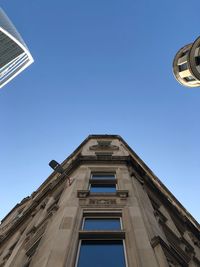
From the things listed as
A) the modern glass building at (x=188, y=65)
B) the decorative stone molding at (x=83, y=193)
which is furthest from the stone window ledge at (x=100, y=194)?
the modern glass building at (x=188, y=65)

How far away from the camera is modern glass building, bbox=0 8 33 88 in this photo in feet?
541

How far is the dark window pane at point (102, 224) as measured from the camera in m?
15.2

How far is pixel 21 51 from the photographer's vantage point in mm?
180500

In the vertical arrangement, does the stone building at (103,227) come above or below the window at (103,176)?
below

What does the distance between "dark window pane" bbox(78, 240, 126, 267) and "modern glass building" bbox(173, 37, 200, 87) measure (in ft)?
94.6

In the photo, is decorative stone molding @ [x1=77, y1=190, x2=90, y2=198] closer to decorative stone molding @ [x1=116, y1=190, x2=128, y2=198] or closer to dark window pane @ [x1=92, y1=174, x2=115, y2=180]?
decorative stone molding @ [x1=116, y1=190, x2=128, y2=198]

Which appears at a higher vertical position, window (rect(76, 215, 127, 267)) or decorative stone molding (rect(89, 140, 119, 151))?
decorative stone molding (rect(89, 140, 119, 151))

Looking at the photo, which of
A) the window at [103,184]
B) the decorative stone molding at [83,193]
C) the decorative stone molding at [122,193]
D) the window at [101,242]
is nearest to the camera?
the window at [101,242]

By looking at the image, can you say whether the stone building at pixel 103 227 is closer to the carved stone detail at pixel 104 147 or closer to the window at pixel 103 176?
the window at pixel 103 176

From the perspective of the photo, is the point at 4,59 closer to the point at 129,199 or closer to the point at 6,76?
the point at 6,76

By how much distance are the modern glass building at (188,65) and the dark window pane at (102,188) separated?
22.1 meters

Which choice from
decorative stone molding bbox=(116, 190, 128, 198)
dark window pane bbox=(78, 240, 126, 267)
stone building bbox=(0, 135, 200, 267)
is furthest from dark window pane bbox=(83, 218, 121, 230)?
decorative stone molding bbox=(116, 190, 128, 198)

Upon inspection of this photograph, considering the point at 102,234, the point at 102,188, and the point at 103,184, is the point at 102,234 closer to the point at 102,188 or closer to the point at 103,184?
the point at 102,188

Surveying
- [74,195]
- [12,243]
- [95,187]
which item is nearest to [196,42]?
[95,187]
